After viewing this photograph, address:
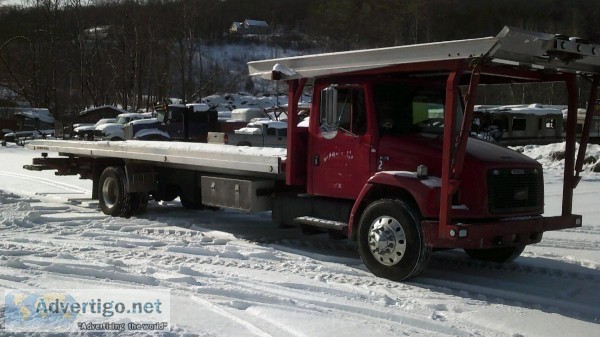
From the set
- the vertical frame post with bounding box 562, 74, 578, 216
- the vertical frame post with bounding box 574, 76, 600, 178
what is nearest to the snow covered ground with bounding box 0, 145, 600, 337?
the vertical frame post with bounding box 562, 74, 578, 216

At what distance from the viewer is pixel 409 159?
7.28 meters

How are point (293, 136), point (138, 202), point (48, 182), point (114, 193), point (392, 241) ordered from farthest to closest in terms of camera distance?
point (48, 182), point (114, 193), point (138, 202), point (293, 136), point (392, 241)

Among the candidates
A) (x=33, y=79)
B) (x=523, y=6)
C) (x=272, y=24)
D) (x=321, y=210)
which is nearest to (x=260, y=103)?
(x=33, y=79)

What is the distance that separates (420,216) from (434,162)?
621 millimetres

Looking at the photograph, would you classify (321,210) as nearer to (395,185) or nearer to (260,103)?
(395,185)

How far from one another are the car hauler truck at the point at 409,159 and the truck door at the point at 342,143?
0.05 feet

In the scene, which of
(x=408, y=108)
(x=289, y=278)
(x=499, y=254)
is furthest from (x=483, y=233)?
(x=289, y=278)

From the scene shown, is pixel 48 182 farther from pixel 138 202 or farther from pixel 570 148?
pixel 570 148

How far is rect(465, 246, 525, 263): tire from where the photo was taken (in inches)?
312

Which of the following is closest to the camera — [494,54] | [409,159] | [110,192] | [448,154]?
[494,54]

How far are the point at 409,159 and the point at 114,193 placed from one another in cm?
625

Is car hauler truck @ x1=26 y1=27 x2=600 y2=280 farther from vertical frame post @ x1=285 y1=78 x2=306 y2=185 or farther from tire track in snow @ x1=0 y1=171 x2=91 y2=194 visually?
tire track in snow @ x1=0 y1=171 x2=91 y2=194

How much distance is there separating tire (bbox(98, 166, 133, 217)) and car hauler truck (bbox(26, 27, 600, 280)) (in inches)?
91.8

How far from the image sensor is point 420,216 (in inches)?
272
